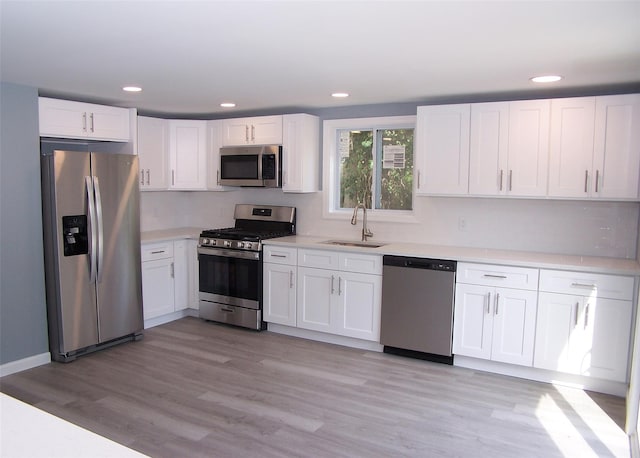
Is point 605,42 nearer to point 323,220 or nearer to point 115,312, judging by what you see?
point 323,220

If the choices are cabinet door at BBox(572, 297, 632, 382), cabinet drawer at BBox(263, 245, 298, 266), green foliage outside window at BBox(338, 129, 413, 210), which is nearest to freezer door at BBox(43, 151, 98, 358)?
cabinet drawer at BBox(263, 245, 298, 266)

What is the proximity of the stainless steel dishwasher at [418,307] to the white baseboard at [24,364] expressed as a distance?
9.34 feet

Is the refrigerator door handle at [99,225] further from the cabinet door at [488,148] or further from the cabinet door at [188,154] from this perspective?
the cabinet door at [488,148]

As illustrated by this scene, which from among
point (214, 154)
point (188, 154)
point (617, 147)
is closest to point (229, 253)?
point (214, 154)

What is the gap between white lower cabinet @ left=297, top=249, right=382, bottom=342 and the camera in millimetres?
4324

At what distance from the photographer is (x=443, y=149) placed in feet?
14.0

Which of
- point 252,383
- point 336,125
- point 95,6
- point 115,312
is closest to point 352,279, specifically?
point 252,383

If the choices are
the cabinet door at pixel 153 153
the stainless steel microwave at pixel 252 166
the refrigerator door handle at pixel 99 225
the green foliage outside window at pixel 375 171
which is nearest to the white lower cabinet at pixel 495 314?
the green foliage outside window at pixel 375 171

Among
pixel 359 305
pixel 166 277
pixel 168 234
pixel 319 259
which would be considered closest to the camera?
pixel 359 305

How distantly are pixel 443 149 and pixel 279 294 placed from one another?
6.83 feet

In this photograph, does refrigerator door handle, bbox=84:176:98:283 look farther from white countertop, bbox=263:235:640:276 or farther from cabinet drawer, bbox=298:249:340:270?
cabinet drawer, bbox=298:249:340:270

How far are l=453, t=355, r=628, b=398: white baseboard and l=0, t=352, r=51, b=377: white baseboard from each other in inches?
135

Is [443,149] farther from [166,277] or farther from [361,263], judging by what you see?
[166,277]

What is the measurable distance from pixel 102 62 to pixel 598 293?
12.4 ft
